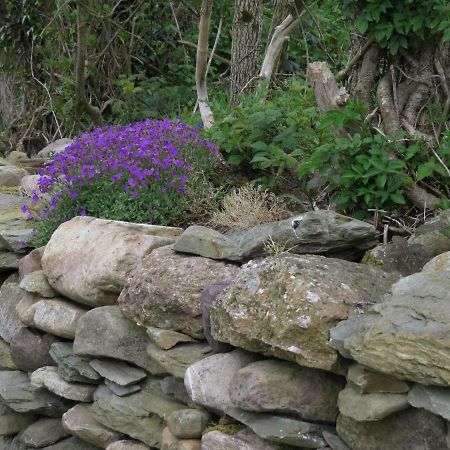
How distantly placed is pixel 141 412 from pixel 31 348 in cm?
105

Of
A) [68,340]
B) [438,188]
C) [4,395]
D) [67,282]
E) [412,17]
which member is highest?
[412,17]

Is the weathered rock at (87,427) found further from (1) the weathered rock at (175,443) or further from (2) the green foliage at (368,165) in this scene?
(2) the green foliage at (368,165)

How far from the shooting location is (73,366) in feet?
13.1

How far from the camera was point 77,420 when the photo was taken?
3.90m

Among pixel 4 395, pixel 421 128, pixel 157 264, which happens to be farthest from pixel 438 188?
pixel 4 395

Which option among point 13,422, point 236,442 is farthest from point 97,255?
point 236,442

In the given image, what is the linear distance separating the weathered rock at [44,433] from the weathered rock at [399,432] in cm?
203

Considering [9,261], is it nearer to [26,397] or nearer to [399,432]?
[26,397]

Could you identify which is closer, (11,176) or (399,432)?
(399,432)

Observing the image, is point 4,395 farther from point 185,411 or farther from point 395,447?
point 395,447

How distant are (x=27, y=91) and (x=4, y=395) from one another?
579 cm

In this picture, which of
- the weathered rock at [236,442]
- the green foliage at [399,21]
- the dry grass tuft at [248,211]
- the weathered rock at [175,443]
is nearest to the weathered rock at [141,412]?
the weathered rock at [175,443]

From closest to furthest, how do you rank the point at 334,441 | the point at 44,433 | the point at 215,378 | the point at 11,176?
the point at 334,441
the point at 215,378
the point at 44,433
the point at 11,176

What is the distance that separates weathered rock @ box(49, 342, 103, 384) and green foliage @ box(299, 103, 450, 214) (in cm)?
147
